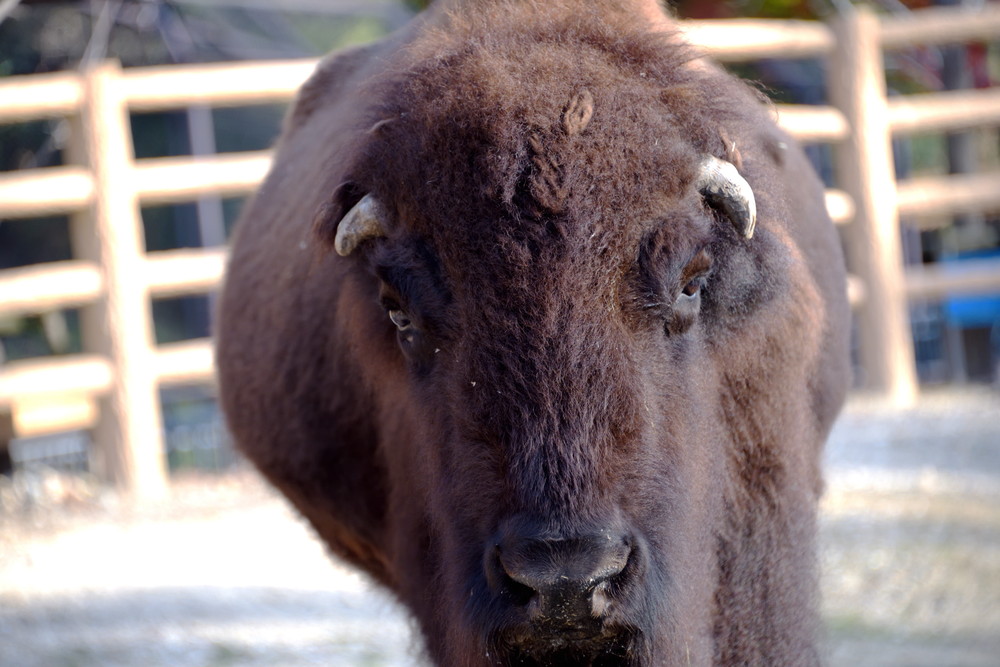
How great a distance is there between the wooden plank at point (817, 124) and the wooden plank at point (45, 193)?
5.39 metres

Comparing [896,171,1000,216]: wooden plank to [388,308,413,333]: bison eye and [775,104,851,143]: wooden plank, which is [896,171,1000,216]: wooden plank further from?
[388,308,413,333]: bison eye

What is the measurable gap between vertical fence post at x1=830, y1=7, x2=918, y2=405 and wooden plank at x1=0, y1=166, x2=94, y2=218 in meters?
6.09

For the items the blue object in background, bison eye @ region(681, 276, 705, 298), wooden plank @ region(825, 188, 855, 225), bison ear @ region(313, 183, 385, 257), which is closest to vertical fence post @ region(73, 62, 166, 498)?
bison ear @ region(313, 183, 385, 257)

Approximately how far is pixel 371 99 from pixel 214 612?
363 cm

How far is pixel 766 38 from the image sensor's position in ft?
28.9

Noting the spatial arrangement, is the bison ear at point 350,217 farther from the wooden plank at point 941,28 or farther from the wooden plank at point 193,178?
the wooden plank at point 941,28

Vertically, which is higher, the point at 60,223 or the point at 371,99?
the point at 371,99

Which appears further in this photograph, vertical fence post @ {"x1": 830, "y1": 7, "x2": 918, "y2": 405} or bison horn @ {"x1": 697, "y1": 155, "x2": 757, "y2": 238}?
vertical fence post @ {"x1": 830, "y1": 7, "x2": 918, "y2": 405}

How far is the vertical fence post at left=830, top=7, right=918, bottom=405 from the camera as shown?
898 cm

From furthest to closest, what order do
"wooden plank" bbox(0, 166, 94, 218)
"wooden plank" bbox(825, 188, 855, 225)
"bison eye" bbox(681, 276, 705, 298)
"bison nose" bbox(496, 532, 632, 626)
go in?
"wooden plank" bbox(825, 188, 855, 225) < "wooden plank" bbox(0, 166, 94, 218) < "bison eye" bbox(681, 276, 705, 298) < "bison nose" bbox(496, 532, 632, 626)

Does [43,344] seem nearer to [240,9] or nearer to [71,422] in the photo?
[71,422]

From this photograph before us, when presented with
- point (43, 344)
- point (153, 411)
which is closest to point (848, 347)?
point (153, 411)

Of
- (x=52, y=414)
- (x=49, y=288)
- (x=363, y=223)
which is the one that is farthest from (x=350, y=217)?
(x=52, y=414)

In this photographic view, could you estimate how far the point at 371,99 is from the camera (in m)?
2.85
